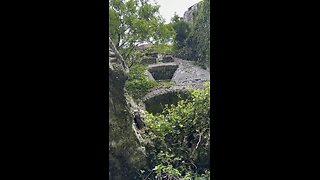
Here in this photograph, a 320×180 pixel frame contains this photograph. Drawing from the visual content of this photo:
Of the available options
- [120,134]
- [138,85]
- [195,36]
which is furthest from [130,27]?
[120,134]

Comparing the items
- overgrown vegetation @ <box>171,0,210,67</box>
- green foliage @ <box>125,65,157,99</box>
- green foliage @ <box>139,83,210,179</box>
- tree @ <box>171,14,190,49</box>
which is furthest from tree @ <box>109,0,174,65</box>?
green foliage @ <box>139,83,210,179</box>

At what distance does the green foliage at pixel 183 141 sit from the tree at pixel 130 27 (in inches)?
137

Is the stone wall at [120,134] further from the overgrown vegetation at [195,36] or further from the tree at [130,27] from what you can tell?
the overgrown vegetation at [195,36]

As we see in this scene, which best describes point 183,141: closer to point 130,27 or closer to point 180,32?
point 130,27

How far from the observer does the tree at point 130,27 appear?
7.03m

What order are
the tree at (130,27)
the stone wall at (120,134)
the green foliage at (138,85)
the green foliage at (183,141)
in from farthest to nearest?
the tree at (130,27) → the green foliage at (138,85) → the green foliage at (183,141) → the stone wall at (120,134)

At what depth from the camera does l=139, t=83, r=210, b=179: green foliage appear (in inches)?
138

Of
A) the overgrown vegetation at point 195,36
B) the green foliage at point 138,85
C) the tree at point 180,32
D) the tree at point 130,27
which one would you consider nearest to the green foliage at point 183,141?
the green foliage at point 138,85

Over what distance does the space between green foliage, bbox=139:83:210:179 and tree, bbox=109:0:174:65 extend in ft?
11.4

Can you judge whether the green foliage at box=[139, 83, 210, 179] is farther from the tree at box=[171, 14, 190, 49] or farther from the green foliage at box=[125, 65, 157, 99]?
the tree at box=[171, 14, 190, 49]
